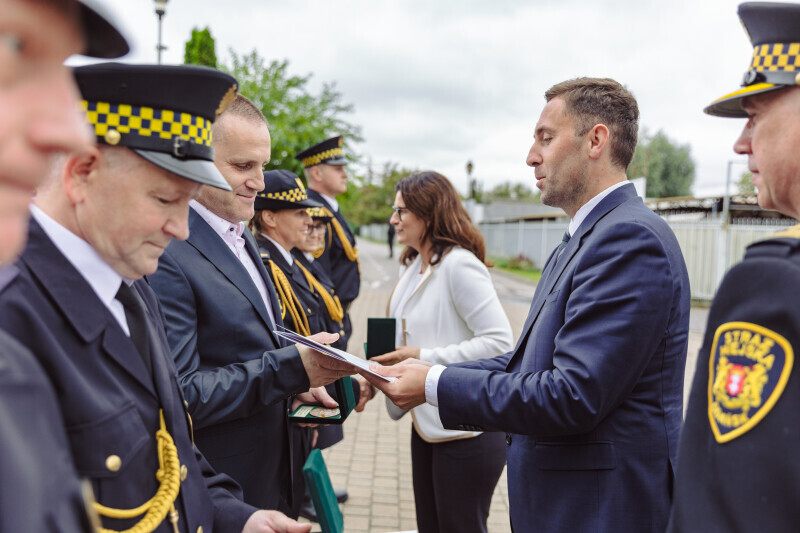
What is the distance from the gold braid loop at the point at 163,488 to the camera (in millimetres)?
1280

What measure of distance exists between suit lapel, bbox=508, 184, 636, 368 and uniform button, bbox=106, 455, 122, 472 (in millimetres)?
1529

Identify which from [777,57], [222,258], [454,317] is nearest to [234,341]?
[222,258]

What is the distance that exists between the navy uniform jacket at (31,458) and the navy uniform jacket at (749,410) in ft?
3.76

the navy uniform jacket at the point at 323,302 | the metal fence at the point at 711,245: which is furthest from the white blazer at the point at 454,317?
the metal fence at the point at 711,245

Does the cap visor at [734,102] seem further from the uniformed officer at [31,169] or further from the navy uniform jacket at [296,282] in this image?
the navy uniform jacket at [296,282]

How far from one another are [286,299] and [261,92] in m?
10.1

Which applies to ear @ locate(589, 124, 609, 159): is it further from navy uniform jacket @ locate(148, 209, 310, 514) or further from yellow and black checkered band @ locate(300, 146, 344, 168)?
yellow and black checkered band @ locate(300, 146, 344, 168)

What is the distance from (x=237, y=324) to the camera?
2.34 meters

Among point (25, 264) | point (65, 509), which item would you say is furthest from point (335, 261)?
point (65, 509)

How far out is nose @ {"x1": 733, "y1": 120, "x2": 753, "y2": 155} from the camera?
5.02ft

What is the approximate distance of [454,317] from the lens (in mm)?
3506

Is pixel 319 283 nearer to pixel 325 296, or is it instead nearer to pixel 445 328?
pixel 325 296

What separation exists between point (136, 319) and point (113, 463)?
38 cm

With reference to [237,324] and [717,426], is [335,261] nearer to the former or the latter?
[237,324]
